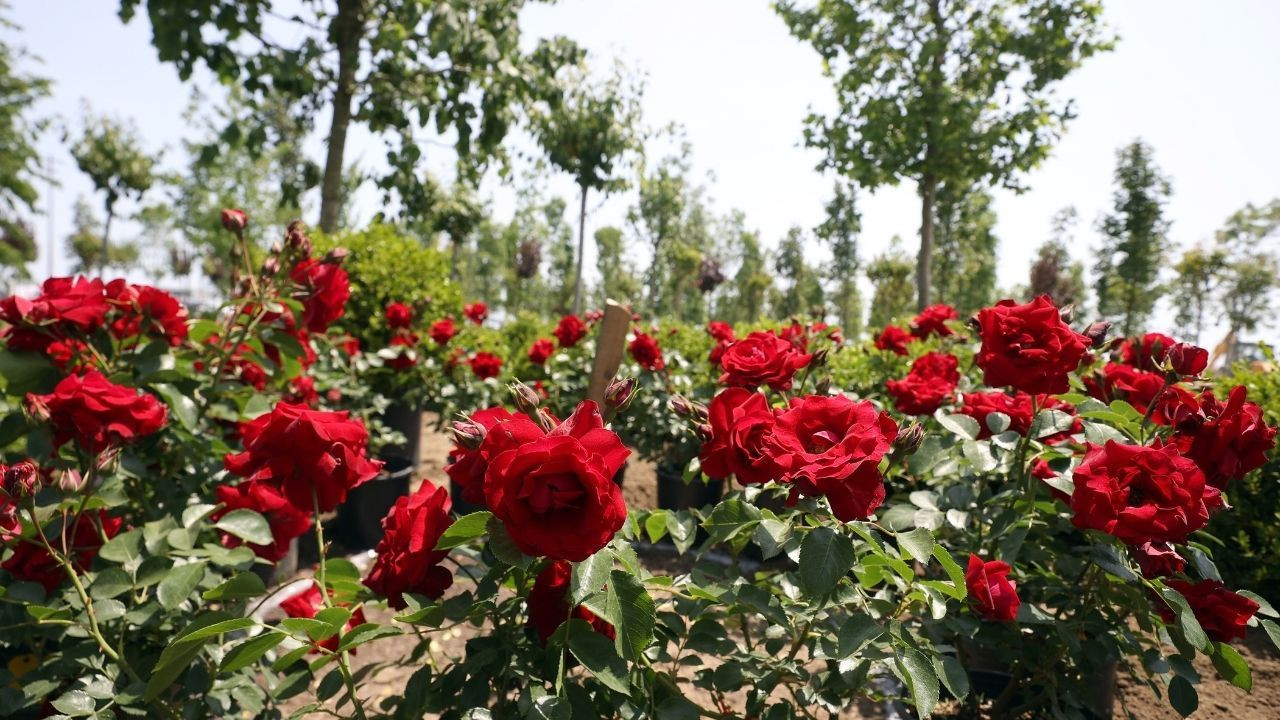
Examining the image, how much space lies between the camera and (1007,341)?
52.5 inches

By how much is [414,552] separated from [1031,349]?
1.20 meters

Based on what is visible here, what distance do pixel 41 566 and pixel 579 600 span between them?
1.34 meters

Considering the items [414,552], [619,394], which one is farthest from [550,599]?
[619,394]

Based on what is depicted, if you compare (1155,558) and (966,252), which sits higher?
(966,252)

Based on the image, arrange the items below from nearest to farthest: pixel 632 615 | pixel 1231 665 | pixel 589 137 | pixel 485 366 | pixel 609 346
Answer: pixel 632 615, pixel 1231 665, pixel 609 346, pixel 485 366, pixel 589 137

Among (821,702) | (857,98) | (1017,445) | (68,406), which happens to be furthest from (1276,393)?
(857,98)

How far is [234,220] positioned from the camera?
1.92 meters

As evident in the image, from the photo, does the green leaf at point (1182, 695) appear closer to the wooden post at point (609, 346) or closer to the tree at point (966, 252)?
the wooden post at point (609, 346)

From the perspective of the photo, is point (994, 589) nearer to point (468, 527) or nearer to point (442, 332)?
point (468, 527)

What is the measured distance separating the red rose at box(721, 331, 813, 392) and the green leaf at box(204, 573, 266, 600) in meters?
0.94

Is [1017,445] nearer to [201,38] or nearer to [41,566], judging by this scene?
[41,566]

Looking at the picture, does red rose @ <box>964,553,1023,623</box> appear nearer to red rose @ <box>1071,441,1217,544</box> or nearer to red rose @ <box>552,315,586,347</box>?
red rose @ <box>1071,441,1217,544</box>

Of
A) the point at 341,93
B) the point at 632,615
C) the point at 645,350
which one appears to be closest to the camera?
the point at 632,615

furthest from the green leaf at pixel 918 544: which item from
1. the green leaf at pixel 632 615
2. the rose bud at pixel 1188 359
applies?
the rose bud at pixel 1188 359
